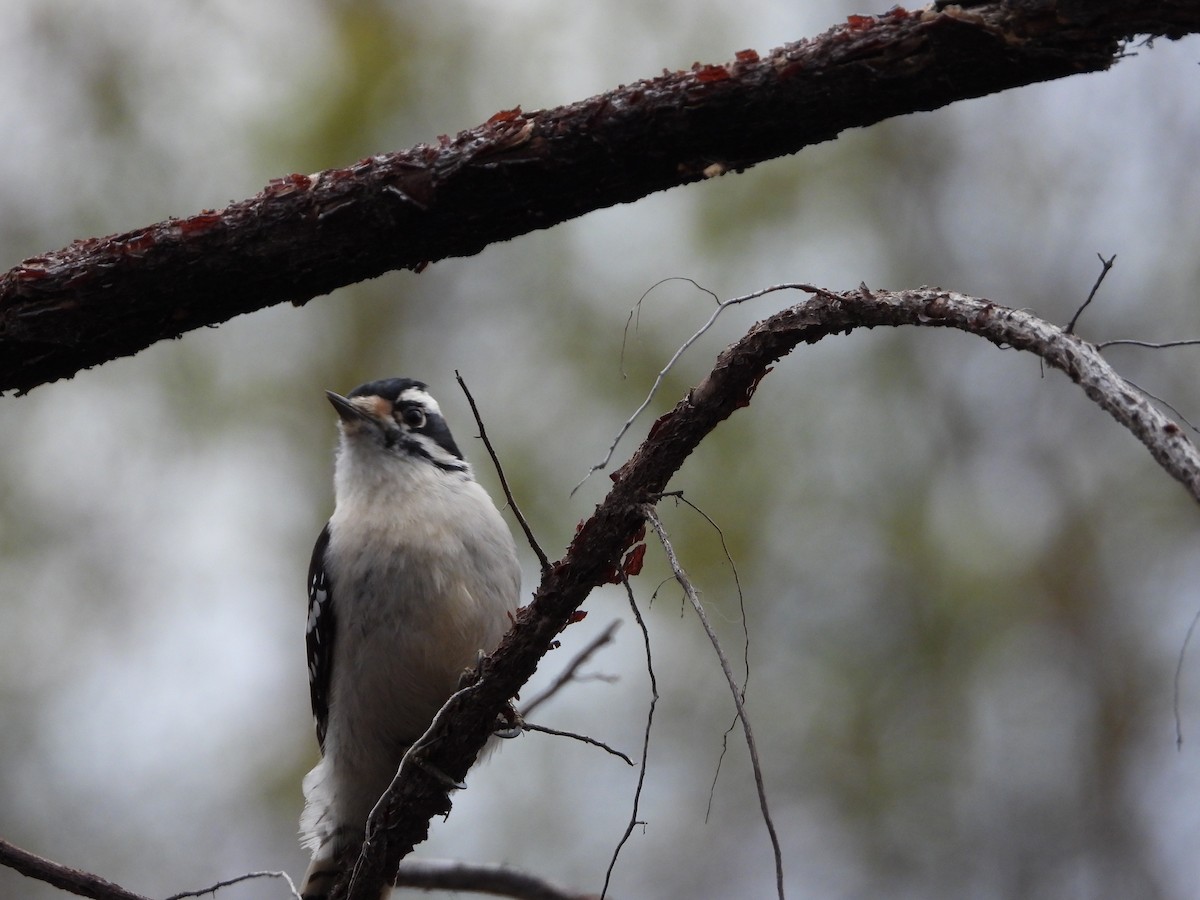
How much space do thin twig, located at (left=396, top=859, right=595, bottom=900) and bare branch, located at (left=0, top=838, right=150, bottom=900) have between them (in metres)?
1.78

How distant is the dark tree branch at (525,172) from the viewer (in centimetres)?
242

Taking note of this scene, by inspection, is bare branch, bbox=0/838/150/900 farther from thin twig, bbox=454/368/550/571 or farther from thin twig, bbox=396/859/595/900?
thin twig, bbox=396/859/595/900

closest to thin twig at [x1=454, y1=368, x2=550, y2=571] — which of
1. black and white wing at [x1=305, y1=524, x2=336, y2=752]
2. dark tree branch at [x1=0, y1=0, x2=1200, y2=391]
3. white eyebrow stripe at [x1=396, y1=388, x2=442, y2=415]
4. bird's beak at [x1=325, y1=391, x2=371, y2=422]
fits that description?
dark tree branch at [x1=0, y1=0, x2=1200, y2=391]

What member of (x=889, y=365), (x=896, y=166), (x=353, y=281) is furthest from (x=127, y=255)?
(x=896, y=166)

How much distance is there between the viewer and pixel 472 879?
4824mm

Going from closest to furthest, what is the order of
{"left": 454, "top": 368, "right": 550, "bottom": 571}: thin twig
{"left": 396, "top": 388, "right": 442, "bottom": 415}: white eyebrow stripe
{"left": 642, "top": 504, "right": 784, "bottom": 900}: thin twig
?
{"left": 642, "top": 504, "right": 784, "bottom": 900}: thin twig
{"left": 454, "top": 368, "right": 550, "bottom": 571}: thin twig
{"left": 396, "top": 388, "right": 442, "bottom": 415}: white eyebrow stripe

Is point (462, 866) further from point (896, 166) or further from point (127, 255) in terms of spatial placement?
point (896, 166)

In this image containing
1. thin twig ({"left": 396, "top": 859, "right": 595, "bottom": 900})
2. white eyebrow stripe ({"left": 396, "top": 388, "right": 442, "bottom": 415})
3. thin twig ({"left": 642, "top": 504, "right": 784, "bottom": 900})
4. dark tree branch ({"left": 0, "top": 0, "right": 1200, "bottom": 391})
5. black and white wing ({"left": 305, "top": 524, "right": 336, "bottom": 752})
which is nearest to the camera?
thin twig ({"left": 642, "top": 504, "right": 784, "bottom": 900})

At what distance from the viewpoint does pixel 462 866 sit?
4809 mm

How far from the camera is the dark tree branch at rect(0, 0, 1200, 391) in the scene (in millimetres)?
2422

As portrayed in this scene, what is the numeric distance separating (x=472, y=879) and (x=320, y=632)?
48.2 inches

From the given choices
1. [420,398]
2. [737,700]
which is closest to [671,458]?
[737,700]

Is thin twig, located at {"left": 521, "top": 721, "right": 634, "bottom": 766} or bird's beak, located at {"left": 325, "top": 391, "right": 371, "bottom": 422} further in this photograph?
bird's beak, located at {"left": 325, "top": 391, "right": 371, "bottom": 422}

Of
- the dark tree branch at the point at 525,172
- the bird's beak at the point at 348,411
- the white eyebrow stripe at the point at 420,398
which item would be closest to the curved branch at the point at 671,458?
the dark tree branch at the point at 525,172
